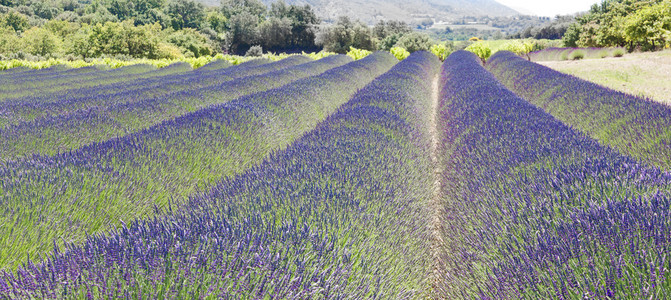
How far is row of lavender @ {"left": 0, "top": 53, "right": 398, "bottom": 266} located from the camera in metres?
1.98

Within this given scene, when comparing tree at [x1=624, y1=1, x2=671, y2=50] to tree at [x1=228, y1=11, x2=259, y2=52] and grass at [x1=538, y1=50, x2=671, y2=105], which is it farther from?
tree at [x1=228, y1=11, x2=259, y2=52]

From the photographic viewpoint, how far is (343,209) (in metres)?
1.80

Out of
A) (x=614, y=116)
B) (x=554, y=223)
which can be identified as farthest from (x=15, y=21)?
(x=554, y=223)

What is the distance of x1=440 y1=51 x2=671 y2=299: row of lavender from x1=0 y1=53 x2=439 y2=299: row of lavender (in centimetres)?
30

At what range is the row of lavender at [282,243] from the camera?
1.12 m

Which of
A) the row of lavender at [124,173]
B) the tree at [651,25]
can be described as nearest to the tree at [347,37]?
the tree at [651,25]

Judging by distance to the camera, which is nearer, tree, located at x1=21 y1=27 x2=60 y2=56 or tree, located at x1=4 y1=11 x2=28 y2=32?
tree, located at x1=21 y1=27 x2=60 y2=56

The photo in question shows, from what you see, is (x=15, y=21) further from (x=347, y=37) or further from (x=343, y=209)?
(x=343, y=209)

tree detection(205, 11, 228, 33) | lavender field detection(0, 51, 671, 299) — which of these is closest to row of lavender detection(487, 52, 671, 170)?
lavender field detection(0, 51, 671, 299)

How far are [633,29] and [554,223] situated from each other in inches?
724

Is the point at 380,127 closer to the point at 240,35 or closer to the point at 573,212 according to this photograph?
the point at 573,212

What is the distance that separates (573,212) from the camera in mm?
1518

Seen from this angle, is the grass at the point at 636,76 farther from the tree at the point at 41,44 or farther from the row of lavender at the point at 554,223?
the tree at the point at 41,44

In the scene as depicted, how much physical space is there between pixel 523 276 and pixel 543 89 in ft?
19.3
